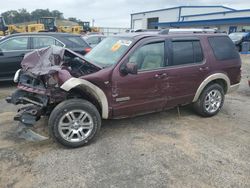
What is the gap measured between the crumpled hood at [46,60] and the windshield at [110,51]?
328 mm

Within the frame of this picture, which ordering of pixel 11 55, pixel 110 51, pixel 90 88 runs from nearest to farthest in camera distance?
pixel 90 88 < pixel 110 51 < pixel 11 55

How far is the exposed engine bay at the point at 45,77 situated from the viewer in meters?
3.91

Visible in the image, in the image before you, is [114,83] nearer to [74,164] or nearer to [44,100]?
[44,100]

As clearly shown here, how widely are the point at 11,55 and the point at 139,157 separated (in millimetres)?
5594

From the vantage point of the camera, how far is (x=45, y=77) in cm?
401

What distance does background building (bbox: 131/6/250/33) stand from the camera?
3341 centimetres

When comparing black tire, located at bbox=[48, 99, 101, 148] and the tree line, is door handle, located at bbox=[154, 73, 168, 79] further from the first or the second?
the tree line

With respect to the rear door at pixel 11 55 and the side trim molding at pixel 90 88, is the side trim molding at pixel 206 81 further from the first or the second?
the rear door at pixel 11 55

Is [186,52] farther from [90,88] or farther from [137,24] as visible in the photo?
[137,24]

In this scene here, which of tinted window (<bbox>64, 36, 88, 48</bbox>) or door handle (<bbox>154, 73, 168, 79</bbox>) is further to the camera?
tinted window (<bbox>64, 36, 88, 48</bbox>)

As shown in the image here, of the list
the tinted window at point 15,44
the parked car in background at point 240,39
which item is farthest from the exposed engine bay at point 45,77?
the parked car in background at point 240,39

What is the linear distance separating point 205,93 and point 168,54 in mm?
1289


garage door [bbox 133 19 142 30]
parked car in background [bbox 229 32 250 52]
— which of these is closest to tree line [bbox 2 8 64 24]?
garage door [bbox 133 19 142 30]

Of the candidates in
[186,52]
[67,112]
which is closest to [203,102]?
[186,52]
